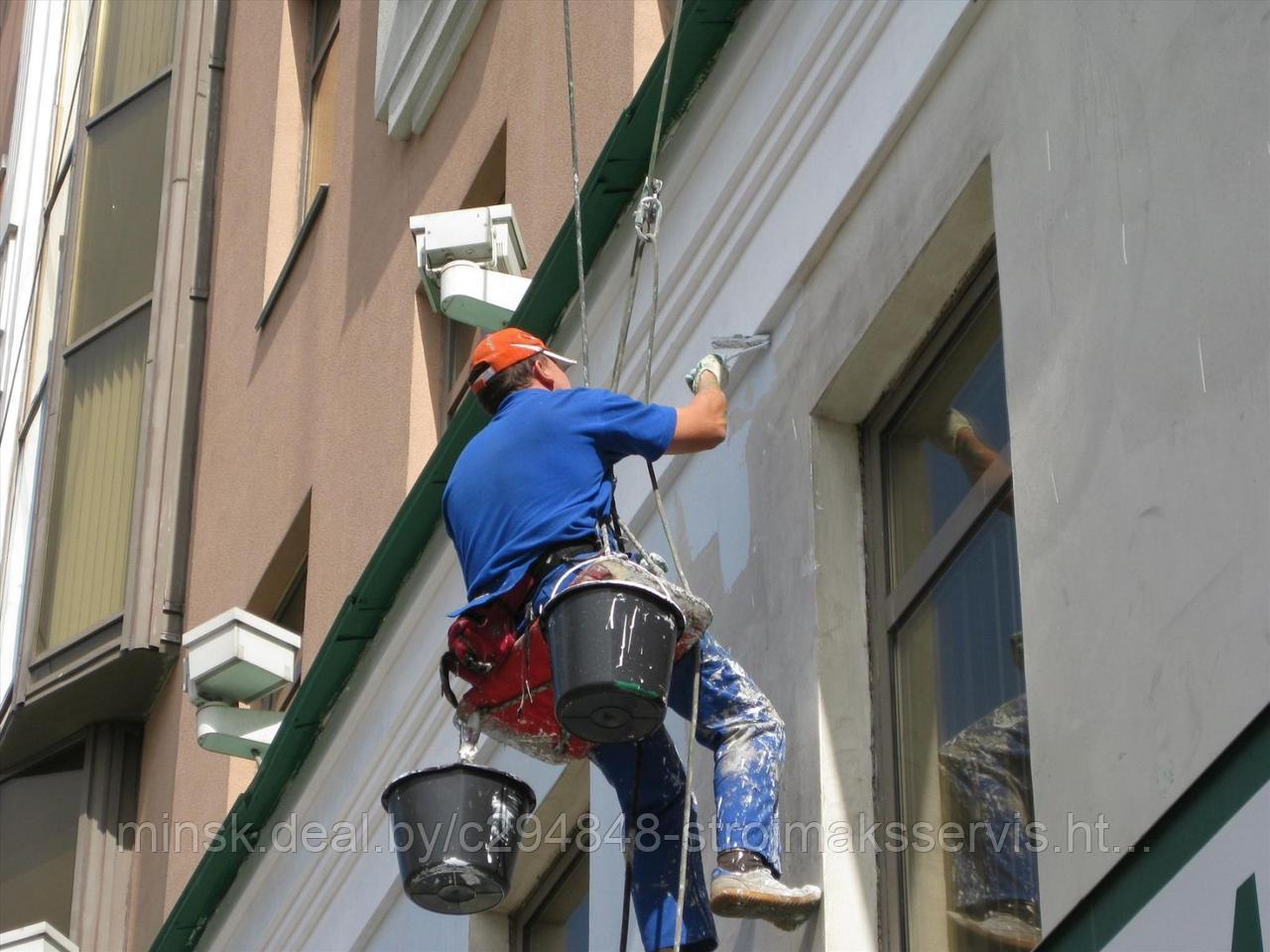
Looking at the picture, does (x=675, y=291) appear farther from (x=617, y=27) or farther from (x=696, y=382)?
(x=617, y=27)

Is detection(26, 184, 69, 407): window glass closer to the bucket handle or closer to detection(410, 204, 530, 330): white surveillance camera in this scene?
detection(410, 204, 530, 330): white surveillance camera

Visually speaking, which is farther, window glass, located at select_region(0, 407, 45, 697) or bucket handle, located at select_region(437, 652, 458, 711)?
window glass, located at select_region(0, 407, 45, 697)

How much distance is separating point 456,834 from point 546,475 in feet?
3.45

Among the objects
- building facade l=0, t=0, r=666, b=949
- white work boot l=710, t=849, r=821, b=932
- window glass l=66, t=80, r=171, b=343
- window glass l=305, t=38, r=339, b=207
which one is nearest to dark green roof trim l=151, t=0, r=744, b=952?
building facade l=0, t=0, r=666, b=949

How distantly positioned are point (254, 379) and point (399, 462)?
376cm

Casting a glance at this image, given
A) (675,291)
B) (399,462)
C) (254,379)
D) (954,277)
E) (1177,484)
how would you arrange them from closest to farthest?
(1177,484) < (954,277) < (675,291) < (399,462) < (254,379)

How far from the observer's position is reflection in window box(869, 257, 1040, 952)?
22.6 feet

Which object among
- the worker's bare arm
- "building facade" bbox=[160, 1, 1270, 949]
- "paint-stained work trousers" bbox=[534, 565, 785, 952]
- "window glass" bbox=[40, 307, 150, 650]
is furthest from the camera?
"window glass" bbox=[40, 307, 150, 650]

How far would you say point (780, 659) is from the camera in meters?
7.95

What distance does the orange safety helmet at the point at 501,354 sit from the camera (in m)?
7.91

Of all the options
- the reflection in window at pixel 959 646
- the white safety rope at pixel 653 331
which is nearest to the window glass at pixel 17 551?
the white safety rope at pixel 653 331

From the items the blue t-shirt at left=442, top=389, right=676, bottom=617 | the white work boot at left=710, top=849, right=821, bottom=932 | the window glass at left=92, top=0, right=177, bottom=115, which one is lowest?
the white work boot at left=710, top=849, right=821, bottom=932

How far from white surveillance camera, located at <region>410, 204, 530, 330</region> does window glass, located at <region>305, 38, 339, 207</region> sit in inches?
210

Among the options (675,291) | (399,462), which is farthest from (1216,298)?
(399,462)
